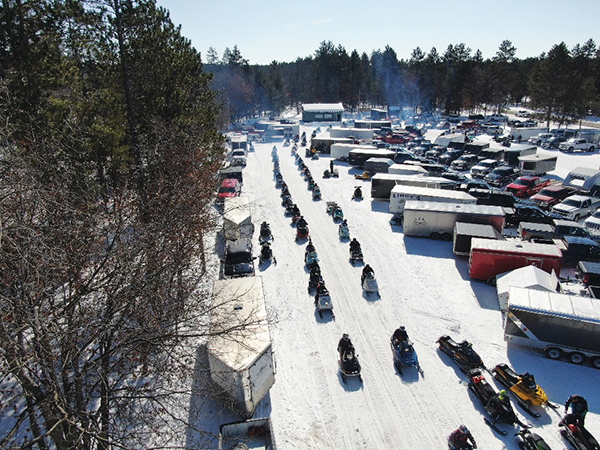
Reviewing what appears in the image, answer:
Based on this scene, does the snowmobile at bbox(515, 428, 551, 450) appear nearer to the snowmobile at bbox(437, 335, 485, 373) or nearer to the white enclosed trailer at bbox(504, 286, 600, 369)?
the snowmobile at bbox(437, 335, 485, 373)

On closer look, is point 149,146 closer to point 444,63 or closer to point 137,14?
point 137,14

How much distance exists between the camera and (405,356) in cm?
1307

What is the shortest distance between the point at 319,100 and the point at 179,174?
289ft

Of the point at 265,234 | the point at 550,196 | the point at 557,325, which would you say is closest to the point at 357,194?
the point at 265,234

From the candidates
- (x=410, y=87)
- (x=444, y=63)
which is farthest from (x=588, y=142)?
(x=410, y=87)

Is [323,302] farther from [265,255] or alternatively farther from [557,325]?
[557,325]

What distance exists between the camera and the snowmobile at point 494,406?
35.6 feet

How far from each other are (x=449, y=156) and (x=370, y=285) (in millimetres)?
32225

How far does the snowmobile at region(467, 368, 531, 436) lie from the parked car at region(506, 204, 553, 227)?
16887 mm

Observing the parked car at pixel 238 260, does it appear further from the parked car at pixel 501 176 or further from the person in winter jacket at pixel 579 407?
the parked car at pixel 501 176

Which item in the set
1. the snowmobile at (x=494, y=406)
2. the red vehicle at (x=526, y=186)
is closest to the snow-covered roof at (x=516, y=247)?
the snowmobile at (x=494, y=406)

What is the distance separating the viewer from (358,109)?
100m

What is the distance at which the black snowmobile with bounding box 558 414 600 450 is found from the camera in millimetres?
9859

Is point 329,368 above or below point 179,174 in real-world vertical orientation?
below
